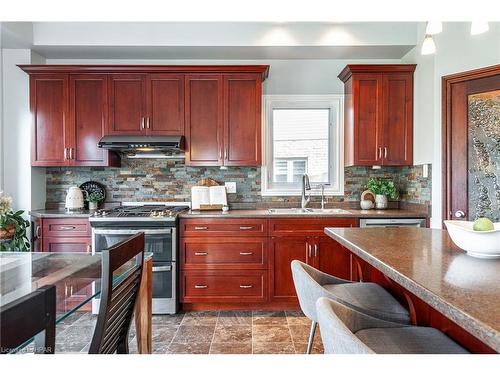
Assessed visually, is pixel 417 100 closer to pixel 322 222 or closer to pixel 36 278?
pixel 322 222

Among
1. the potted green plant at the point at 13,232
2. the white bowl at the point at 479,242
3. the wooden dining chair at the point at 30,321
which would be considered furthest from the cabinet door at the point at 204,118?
the wooden dining chair at the point at 30,321

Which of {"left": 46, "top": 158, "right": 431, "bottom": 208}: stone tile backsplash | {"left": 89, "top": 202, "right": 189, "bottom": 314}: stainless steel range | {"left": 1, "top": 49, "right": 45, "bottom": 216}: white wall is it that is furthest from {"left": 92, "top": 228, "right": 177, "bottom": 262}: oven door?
{"left": 1, "top": 49, "right": 45, "bottom": 216}: white wall

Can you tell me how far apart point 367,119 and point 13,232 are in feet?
11.0

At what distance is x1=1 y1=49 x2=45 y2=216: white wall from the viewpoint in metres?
3.58

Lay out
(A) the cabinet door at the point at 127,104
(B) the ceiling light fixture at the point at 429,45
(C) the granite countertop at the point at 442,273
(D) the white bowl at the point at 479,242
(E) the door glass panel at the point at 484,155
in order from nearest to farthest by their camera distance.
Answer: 1. (C) the granite countertop at the point at 442,273
2. (D) the white bowl at the point at 479,242
3. (B) the ceiling light fixture at the point at 429,45
4. (E) the door glass panel at the point at 484,155
5. (A) the cabinet door at the point at 127,104

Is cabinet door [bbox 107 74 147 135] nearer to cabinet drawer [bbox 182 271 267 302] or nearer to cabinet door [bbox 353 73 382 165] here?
cabinet drawer [bbox 182 271 267 302]

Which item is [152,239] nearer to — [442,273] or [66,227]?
[66,227]

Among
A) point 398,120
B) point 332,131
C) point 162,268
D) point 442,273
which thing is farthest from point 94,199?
point 442,273

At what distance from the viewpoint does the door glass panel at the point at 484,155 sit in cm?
280

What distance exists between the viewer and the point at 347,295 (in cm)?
169

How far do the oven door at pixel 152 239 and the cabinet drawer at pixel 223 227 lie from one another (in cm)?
15

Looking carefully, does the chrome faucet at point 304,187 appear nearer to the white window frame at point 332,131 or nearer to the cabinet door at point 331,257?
the white window frame at point 332,131

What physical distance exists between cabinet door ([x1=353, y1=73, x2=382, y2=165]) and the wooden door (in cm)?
60
